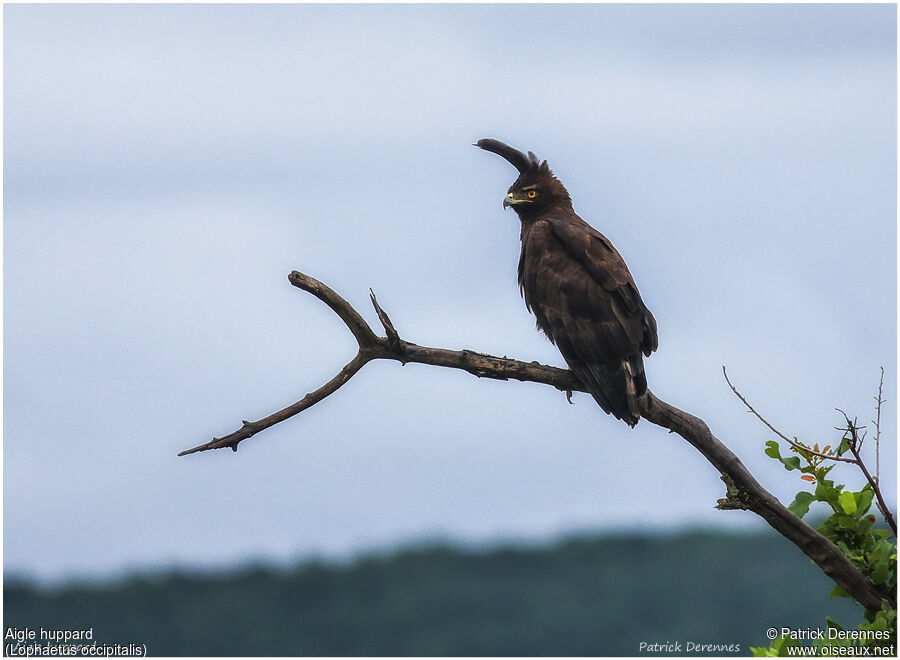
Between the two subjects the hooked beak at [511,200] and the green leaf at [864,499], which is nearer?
the green leaf at [864,499]

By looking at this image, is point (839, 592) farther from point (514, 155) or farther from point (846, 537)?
point (514, 155)

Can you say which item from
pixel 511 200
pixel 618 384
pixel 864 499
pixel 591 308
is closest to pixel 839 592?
pixel 864 499

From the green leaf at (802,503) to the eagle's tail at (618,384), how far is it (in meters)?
1.07

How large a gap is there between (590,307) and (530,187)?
5.79 ft

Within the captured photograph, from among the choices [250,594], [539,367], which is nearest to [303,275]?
[539,367]

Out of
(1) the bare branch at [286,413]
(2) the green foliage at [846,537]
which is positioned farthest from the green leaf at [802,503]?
(1) the bare branch at [286,413]

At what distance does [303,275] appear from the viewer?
20.6 feet

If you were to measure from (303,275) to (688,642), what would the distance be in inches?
135

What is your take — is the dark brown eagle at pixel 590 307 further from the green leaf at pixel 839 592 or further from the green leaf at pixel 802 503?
the green leaf at pixel 839 592

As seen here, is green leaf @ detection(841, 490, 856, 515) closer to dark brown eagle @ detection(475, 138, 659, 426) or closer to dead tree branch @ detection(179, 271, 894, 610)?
dead tree branch @ detection(179, 271, 894, 610)

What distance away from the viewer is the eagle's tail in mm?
6918

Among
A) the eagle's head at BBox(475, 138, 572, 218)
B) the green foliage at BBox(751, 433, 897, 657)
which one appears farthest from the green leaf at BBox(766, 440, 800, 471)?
the eagle's head at BBox(475, 138, 572, 218)

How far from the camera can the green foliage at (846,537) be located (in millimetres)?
6133

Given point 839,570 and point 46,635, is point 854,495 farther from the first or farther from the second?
point 46,635
